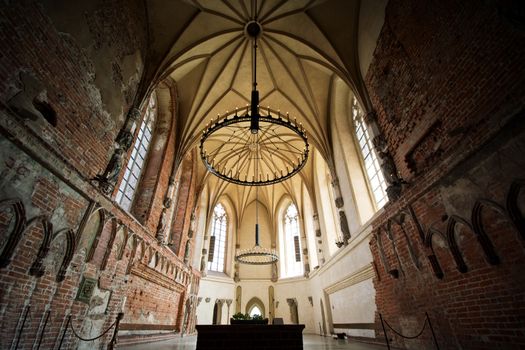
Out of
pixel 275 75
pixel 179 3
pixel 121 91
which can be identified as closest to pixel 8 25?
pixel 121 91

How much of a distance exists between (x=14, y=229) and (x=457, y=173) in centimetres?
822

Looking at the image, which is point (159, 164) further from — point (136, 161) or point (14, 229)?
point (14, 229)

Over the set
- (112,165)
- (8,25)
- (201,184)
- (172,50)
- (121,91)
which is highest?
(172,50)

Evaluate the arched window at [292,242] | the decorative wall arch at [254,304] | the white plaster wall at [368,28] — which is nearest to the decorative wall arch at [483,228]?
the white plaster wall at [368,28]

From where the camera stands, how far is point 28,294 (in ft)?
15.5

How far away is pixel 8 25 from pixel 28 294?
4.86 meters

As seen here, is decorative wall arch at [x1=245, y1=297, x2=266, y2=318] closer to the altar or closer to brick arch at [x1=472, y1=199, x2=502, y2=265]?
the altar

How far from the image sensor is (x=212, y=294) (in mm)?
18344

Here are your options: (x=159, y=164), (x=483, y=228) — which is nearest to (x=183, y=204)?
(x=159, y=164)

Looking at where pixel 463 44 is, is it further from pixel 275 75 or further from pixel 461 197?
pixel 275 75

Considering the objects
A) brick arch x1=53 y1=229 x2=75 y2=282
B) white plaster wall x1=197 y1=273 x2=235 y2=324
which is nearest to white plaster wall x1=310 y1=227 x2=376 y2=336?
white plaster wall x1=197 y1=273 x2=235 y2=324

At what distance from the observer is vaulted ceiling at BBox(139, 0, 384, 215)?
10.1 meters

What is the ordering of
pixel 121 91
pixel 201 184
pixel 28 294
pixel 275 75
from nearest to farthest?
pixel 28 294, pixel 121 91, pixel 275 75, pixel 201 184

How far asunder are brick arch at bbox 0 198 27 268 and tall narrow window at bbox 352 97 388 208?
10.3m
